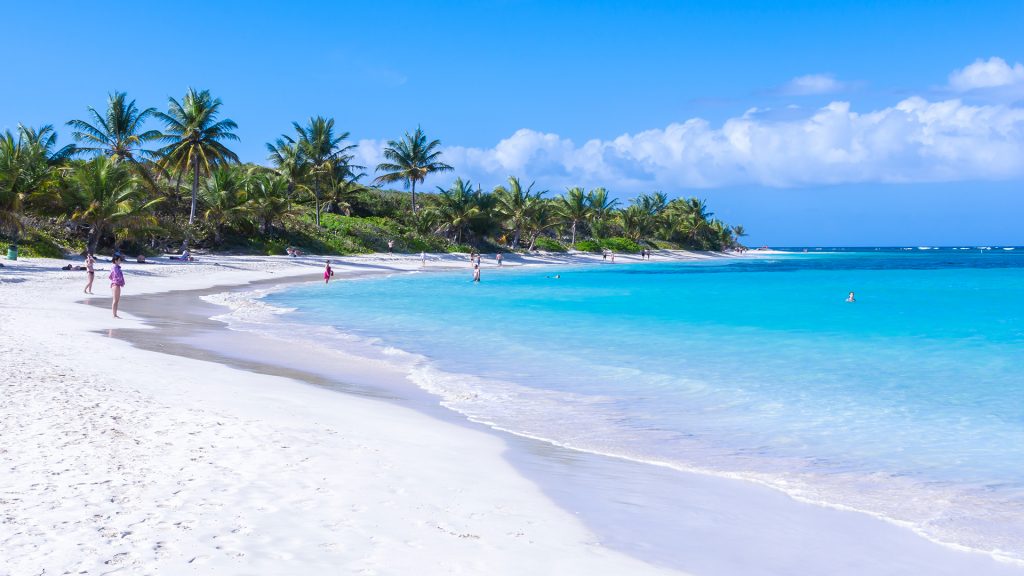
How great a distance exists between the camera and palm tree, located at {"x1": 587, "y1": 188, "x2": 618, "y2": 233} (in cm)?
8406

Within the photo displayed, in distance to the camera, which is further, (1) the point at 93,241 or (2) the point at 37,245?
(1) the point at 93,241

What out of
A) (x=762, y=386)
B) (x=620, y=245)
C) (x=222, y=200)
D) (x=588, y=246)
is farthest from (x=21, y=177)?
(x=620, y=245)

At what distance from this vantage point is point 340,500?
5129 mm

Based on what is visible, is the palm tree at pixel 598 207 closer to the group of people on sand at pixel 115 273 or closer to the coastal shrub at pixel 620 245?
the coastal shrub at pixel 620 245

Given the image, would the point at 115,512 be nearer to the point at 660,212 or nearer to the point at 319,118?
the point at 319,118

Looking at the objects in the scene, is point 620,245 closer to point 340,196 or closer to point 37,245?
point 340,196

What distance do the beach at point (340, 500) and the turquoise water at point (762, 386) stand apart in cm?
85

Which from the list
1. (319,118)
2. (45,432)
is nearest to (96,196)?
(319,118)

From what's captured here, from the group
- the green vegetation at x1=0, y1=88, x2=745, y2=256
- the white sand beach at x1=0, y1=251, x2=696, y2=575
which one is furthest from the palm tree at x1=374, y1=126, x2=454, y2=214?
the white sand beach at x1=0, y1=251, x2=696, y2=575

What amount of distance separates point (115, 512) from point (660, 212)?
103751 millimetres

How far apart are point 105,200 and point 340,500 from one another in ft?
114

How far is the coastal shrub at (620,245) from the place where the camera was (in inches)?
3438

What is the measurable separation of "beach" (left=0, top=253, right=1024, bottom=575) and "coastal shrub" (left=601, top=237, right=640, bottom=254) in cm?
7919

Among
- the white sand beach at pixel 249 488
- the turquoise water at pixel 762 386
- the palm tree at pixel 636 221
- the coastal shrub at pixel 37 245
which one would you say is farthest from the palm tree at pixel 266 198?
the palm tree at pixel 636 221
